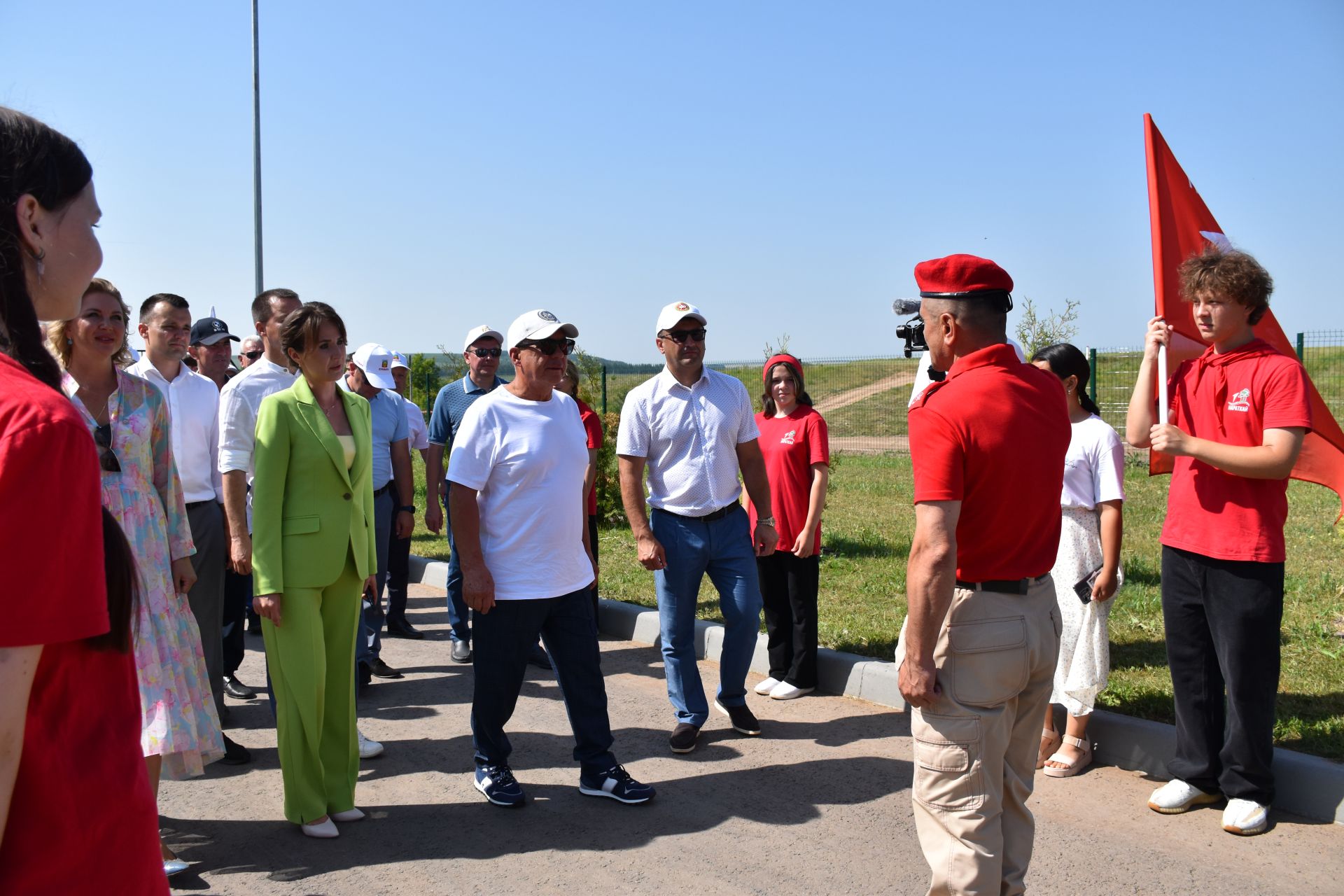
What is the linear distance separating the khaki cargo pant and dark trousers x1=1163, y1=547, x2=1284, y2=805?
153cm

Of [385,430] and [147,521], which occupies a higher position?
[385,430]

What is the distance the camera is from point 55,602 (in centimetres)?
129

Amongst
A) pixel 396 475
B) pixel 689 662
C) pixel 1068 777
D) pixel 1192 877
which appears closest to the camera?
pixel 1192 877

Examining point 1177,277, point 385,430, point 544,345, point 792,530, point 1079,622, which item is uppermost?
point 1177,277

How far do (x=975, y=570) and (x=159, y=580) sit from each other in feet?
10.5

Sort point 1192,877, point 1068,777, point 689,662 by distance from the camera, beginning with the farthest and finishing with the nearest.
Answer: point 689,662 < point 1068,777 < point 1192,877

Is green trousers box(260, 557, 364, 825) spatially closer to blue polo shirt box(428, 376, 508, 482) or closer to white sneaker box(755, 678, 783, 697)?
white sneaker box(755, 678, 783, 697)

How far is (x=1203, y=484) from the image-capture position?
4.49m

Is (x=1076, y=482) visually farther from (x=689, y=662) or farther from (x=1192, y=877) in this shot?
(x=689, y=662)

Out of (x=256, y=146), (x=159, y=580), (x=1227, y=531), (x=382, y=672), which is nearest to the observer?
(x=159, y=580)

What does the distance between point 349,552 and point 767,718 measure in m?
2.65

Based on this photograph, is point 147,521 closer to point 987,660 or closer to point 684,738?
point 684,738

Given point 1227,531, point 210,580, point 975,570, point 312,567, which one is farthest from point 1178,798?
point 210,580

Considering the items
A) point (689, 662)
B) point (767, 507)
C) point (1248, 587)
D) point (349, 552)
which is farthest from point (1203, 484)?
point (349, 552)
